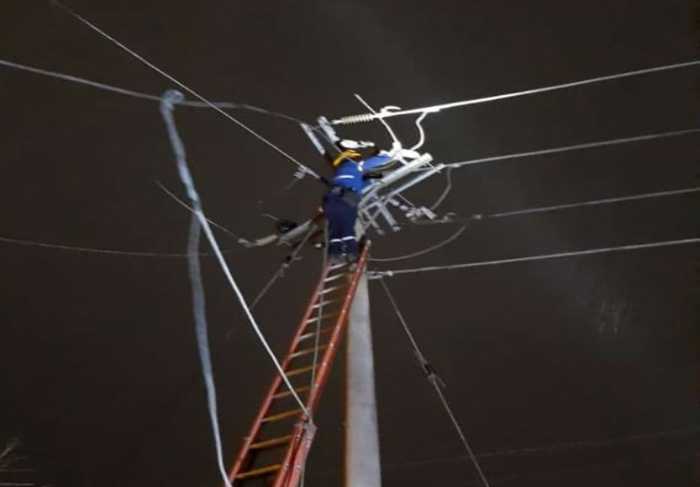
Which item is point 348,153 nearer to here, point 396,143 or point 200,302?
point 396,143

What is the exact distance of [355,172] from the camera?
182 inches

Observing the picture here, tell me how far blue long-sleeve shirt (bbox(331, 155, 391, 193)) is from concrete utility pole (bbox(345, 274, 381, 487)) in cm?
94

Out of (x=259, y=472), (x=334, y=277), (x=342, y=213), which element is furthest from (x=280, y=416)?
(x=342, y=213)

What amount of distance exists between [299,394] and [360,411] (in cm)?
57

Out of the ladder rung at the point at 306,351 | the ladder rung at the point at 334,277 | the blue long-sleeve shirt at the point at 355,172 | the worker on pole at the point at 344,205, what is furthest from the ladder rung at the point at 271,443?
the blue long-sleeve shirt at the point at 355,172

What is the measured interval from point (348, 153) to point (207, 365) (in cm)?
248

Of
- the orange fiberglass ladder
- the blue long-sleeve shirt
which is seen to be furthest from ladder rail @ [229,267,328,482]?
the blue long-sleeve shirt

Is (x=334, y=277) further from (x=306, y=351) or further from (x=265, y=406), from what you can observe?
(x=265, y=406)

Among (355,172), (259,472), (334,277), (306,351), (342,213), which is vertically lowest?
(259,472)

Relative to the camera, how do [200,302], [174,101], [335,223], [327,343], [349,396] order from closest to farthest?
[200,302]
[174,101]
[349,396]
[327,343]
[335,223]

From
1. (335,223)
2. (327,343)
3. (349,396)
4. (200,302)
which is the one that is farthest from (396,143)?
(200,302)

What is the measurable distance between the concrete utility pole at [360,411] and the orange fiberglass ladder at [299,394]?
5.3 inches

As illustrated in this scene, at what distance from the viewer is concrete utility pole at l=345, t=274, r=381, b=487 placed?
2.98 m

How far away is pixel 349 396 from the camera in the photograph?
3293mm
